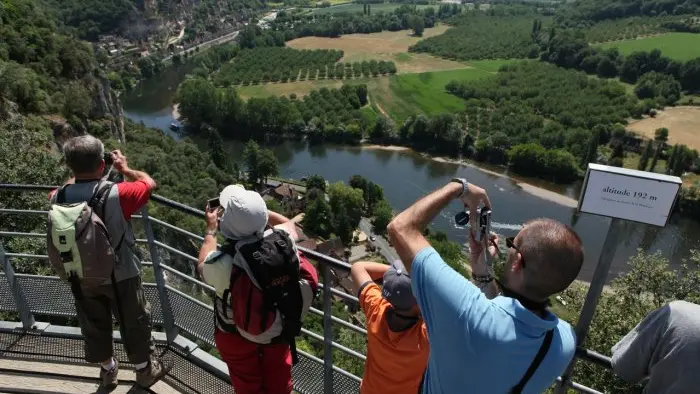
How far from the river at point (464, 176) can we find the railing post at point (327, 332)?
2429cm

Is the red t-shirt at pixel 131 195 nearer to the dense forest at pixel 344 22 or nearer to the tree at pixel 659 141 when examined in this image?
the tree at pixel 659 141

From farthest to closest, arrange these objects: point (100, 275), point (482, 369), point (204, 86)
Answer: point (204, 86), point (100, 275), point (482, 369)

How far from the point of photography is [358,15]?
350ft

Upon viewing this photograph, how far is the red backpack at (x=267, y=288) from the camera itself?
2.14 meters

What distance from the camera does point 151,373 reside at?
320cm

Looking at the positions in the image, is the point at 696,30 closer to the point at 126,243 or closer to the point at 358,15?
the point at 358,15

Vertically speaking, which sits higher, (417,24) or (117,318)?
(117,318)

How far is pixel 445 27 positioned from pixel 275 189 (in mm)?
79519

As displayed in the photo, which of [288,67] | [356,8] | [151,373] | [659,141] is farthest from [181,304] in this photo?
[356,8]

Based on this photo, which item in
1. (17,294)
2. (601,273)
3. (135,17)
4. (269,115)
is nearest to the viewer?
(601,273)

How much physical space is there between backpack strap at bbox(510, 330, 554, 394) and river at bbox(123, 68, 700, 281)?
25.3m

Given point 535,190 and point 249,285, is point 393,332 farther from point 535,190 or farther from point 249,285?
point 535,190

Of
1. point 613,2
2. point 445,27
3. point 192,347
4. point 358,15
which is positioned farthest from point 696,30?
point 192,347

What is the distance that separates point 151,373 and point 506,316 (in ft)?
8.24
